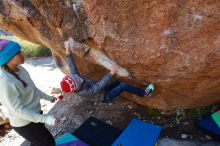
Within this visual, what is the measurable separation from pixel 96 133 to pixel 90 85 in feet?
3.98

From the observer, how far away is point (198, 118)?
4664mm

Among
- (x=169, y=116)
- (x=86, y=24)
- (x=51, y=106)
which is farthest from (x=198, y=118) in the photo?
(x=51, y=106)

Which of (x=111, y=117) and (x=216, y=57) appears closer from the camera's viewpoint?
(x=216, y=57)

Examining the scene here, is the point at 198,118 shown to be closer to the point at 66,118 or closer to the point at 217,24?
the point at 217,24

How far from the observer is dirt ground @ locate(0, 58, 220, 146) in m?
4.47

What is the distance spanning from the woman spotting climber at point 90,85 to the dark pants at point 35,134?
1.77ft

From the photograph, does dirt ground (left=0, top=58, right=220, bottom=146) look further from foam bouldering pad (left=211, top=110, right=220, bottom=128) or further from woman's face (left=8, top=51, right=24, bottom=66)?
woman's face (left=8, top=51, right=24, bottom=66)

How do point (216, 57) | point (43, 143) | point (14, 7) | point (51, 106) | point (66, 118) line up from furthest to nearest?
1. point (51, 106)
2. point (66, 118)
3. point (14, 7)
4. point (43, 143)
5. point (216, 57)

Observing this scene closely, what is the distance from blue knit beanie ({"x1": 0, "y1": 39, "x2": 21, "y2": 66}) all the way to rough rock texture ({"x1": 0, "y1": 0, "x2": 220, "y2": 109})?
90cm

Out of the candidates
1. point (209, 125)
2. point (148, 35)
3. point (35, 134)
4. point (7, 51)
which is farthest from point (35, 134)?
point (209, 125)

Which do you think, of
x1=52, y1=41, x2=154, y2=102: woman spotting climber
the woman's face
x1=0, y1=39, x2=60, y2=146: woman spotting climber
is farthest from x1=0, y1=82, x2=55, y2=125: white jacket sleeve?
x1=52, y1=41, x2=154, y2=102: woman spotting climber

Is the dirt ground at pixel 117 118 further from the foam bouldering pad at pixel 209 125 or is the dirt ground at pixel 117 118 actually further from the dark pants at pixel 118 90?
the dark pants at pixel 118 90

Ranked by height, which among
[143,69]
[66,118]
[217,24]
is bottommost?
[66,118]

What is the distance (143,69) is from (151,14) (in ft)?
2.79
